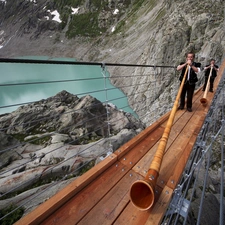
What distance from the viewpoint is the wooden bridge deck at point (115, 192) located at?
1526 mm

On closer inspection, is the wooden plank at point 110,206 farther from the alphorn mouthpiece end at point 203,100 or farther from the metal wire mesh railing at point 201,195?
the alphorn mouthpiece end at point 203,100

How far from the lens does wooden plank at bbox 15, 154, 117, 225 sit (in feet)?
4.71

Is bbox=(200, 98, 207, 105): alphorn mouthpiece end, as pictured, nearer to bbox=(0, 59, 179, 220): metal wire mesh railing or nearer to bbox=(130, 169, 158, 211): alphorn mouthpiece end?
bbox=(0, 59, 179, 220): metal wire mesh railing

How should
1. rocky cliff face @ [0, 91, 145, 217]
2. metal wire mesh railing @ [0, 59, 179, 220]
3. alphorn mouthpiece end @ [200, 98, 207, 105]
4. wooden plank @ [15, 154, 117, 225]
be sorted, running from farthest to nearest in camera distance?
1. alphorn mouthpiece end @ [200, 98, 207, 105]
2. rocky cliff face @ [0, 91, 145, 217]
3. metal wire mesh railing @ [0, 59, 179, 220]
4. wooden plank @ [15, 154, 117, 225]

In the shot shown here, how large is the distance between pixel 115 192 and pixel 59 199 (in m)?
0.60

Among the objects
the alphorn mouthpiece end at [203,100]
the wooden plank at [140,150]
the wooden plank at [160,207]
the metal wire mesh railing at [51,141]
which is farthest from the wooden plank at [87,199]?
the alphorn mouthpiece end at [203,100]

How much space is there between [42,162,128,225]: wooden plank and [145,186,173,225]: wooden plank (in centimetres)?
51

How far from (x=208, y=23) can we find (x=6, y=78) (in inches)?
1938

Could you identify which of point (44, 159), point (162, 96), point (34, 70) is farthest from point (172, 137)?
point (34, 70)

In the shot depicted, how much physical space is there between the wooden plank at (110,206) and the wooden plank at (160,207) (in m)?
0.28

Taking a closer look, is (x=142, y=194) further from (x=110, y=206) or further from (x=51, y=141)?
(x=51, y=141)

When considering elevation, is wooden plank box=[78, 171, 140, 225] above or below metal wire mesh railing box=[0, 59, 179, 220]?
above

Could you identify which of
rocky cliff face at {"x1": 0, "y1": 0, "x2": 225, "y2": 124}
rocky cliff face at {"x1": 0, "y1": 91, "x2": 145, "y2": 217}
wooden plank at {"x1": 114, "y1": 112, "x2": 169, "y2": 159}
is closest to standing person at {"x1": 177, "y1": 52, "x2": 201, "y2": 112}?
Result: wooden plank at {"x1": 114, "y1": 112, "x2": 169, "y2": 159}

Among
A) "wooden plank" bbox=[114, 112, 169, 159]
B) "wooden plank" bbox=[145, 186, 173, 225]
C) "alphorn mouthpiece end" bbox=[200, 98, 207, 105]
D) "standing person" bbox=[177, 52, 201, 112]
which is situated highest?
"standing person" bbox=[177, 52, 201, 112]
